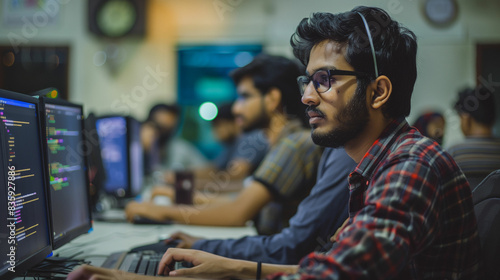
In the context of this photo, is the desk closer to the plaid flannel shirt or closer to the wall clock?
the plaid flannel shirt

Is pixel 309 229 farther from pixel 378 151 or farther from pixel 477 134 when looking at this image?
pixel 477 134

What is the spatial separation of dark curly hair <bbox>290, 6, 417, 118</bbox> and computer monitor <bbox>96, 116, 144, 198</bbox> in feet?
4.81

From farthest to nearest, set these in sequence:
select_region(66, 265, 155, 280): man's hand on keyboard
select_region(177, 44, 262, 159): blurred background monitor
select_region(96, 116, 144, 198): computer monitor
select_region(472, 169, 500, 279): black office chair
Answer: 1. select_region(177, 44, 262, 159): blurred background monitor
2. select_region(96, 116, 144, 198): computer monitor
3. select_region(472, 169, 500, 279): black office chair
4. select_region(66, 265, 155, 280): man's hand on keyboard

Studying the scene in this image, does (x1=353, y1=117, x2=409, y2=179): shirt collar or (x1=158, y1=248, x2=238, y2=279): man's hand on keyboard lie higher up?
(x1=353, y1=117, x2=409, y2=179): shirt collar

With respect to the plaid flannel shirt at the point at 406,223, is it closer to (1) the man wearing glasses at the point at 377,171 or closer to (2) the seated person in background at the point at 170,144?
(1) the man wearing glasses at the point at 377,171

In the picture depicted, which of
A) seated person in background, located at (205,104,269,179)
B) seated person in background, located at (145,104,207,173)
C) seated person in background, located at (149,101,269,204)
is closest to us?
seated person in background, located at (149,101,269,204)

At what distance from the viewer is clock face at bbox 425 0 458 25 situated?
4789 millimetres

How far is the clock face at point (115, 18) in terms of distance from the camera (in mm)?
5129

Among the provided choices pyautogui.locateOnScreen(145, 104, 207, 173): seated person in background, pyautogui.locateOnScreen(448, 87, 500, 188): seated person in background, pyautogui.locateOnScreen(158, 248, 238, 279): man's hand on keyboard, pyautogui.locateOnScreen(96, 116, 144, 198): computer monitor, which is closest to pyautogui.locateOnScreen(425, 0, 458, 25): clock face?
pyautogui.locateOnScreen(448, 87, 500, 188): seated person in background

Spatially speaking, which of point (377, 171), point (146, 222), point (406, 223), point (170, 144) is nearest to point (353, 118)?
point (377, 171)

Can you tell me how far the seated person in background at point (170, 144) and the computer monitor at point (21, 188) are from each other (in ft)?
9.38

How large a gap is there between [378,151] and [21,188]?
0.80 meters

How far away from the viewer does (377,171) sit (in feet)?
2.89

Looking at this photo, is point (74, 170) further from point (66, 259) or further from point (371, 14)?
point (371, 14)
